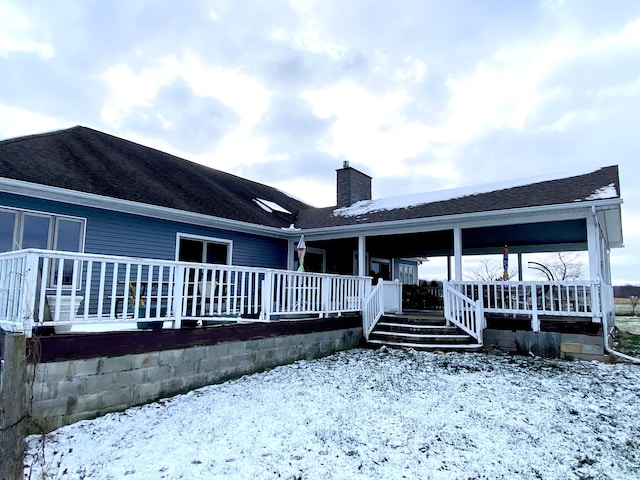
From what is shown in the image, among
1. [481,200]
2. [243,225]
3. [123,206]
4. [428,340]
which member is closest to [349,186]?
[243,225]

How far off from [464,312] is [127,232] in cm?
728

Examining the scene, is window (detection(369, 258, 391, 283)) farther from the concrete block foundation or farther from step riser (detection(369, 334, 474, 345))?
the concrete block foundation

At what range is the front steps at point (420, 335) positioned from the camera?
7.98m

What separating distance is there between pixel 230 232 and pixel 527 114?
10.1 m

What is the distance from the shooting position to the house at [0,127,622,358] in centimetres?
682

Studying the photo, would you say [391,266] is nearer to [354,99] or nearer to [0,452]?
[354,99]

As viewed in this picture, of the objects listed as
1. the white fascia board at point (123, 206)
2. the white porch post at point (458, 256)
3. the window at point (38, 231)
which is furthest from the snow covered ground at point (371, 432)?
the white fascia board at point (123, 206)

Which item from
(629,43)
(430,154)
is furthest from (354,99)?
(629,43)

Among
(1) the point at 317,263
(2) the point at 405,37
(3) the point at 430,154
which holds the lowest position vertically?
(1) the point at 317,263

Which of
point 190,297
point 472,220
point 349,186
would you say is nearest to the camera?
point 190,297

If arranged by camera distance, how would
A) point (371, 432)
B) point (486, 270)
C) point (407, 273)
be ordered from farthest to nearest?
point (486, 270), point (407, 273), point (371, 432)

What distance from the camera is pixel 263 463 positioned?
3230mm

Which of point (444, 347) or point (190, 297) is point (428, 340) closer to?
point (444, 347)

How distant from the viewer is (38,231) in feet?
22.9
